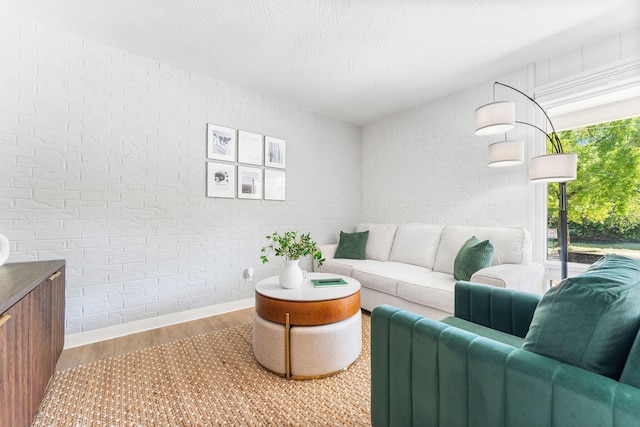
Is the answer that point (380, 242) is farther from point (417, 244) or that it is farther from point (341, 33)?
point (341, 33)

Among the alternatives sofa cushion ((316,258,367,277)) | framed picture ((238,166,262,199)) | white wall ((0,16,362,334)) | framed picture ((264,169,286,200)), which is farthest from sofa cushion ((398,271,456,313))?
framed picture ((238,166,262,199))

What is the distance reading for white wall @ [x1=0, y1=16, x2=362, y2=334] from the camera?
210 cm

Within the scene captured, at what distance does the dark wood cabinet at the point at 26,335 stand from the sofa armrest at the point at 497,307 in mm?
2195

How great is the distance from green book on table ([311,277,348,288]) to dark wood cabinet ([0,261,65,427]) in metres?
1.58

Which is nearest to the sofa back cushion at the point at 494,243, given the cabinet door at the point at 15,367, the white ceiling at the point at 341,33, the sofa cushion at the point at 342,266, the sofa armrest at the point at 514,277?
the sofa armrest at the point at 514,277

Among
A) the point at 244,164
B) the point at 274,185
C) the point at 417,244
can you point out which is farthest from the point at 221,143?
the point at 417,244

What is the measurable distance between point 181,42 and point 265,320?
7.89 feet

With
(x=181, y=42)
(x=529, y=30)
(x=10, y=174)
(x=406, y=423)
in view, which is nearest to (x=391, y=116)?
(x=529, y=30)

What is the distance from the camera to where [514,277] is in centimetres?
213

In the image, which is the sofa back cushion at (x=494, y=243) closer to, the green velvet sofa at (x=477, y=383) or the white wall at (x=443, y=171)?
the white wall at (x=443, y=171)

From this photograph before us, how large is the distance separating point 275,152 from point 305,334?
235cm

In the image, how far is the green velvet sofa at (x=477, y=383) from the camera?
72cm

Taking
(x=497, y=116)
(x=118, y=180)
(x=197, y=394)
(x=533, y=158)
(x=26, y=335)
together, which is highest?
(x=497, y=116)

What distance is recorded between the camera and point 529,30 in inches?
86.2
